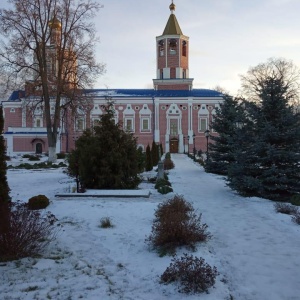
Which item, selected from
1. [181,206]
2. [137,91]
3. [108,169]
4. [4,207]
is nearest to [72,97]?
[108,169]

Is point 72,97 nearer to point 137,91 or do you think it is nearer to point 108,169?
point 108,169

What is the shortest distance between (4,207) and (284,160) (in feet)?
27.0

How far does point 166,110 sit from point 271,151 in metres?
40.5

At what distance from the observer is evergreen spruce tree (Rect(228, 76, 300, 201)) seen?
10.5 metres

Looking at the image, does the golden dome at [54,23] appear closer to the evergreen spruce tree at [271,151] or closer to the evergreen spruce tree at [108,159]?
the evergreen spruce tree at [108,159]

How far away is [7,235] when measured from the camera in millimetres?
4891

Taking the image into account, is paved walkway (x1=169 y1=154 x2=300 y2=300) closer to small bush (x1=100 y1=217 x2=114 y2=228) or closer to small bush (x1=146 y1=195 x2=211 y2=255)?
small bush (x1=146 y1=195 x2=211 y2=255)

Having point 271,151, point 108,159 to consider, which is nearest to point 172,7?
point 108,159

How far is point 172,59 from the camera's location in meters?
49.8

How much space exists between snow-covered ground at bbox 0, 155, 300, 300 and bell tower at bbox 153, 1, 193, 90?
43.1 metres

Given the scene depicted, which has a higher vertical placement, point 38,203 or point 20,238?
point 20,238

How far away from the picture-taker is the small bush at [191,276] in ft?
13.4

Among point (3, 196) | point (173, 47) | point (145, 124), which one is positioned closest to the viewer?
point (3, 196)

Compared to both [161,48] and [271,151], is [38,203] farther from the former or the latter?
[161,48]
